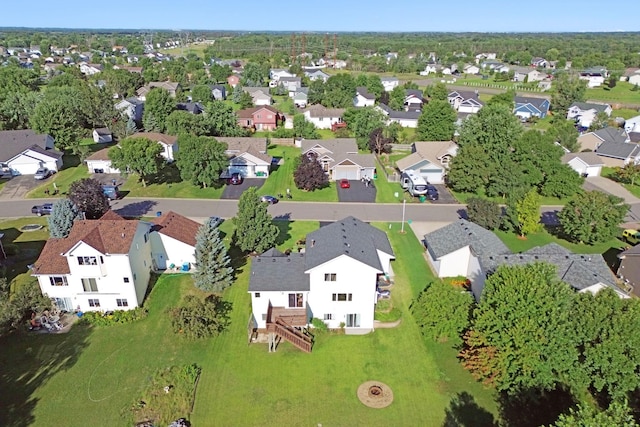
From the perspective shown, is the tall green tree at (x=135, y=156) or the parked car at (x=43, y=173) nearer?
the tall green tree at (x=135, y=156)

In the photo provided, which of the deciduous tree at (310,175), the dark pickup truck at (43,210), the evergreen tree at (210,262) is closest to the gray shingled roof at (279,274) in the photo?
the evergreen tree at (210,262)

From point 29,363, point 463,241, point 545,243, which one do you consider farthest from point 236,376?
point 545,243

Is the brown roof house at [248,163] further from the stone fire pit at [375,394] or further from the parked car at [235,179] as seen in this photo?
the stone fire pit at [375,394]

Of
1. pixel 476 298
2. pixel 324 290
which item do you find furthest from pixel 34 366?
pixel 476 298

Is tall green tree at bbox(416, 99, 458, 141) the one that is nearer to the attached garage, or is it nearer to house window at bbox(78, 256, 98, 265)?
the attached garage

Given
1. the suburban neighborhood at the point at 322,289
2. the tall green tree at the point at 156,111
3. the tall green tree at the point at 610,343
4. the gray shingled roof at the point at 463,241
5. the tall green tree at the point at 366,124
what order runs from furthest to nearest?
the tall green tree at the point at 156,111
the tall green tree at the point at 366,124
the gray shingled roof at the point at 463,241
the suburban neighborhood at the point at 322,289
the tall green tree at the point at 610,343

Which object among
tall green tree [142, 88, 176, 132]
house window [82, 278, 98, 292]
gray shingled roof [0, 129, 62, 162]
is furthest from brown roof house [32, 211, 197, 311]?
tall green tree [142, 88, 176, 132]
